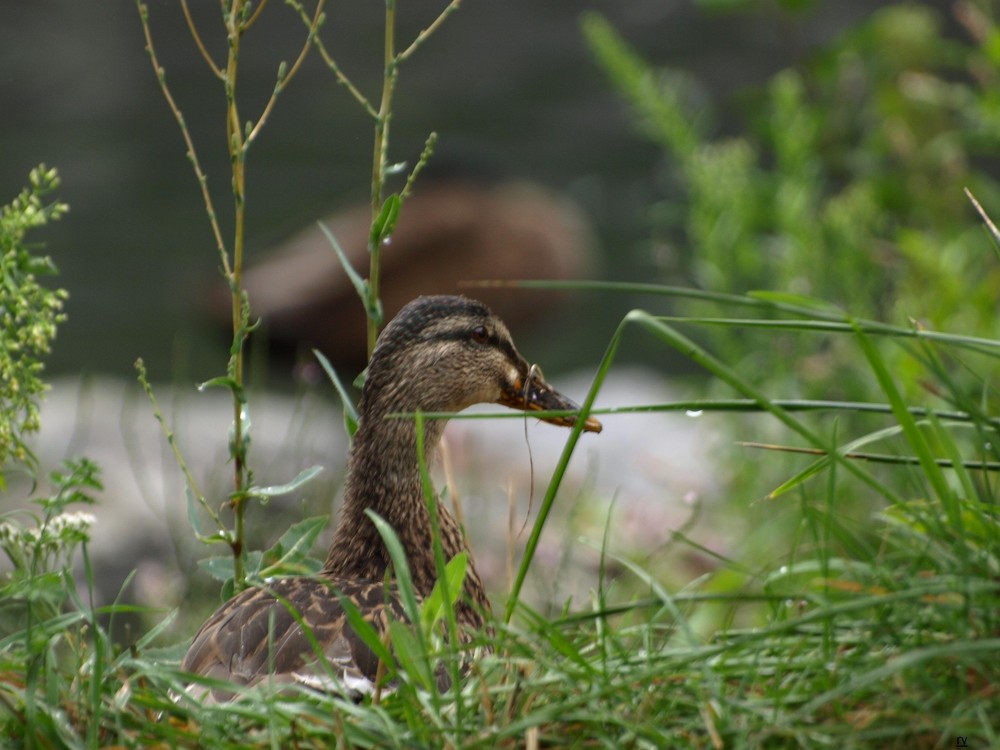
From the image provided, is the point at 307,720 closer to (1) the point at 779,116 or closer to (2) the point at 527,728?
(2) the point at 527,728

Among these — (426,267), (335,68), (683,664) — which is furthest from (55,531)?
(426,267)

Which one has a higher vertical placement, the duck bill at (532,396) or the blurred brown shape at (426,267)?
the duck bill at (532,396)

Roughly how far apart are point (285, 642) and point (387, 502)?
457 millimetres

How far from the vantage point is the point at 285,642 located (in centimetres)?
193

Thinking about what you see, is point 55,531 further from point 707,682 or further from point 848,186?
point 848,186

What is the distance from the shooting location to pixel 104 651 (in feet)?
5.62

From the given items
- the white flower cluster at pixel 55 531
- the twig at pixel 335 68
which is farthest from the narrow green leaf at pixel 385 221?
the white flower cluster at pixel 55 531

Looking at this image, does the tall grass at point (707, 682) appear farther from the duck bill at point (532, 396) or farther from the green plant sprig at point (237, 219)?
the duck bill at point (532, 396)

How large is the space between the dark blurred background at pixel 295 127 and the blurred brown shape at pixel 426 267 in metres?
1.87

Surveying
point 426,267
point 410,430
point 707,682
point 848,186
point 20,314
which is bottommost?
point 426,267

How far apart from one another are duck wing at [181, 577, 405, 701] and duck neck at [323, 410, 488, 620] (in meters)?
0.19

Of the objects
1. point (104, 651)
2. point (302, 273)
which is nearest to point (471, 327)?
point (104, 651)

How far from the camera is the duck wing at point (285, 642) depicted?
1869mm

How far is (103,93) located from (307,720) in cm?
1244
